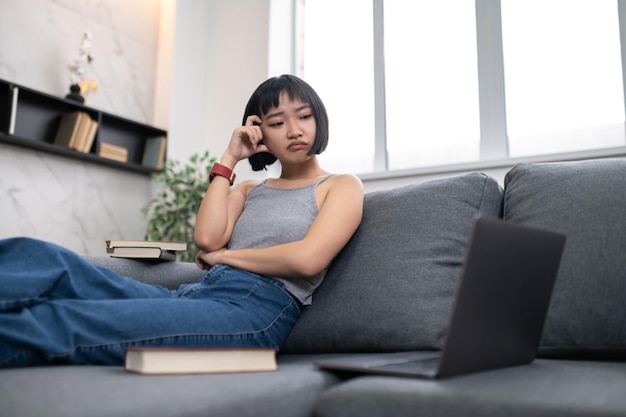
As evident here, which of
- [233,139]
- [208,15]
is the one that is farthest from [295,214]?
[208,15]

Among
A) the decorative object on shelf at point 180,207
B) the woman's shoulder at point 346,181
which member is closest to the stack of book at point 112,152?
the decorative object on shelf at point 180,207

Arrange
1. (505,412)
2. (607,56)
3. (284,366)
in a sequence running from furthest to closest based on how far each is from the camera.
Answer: (607,56), (284,366), (505,412)

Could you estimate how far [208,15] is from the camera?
14.3 ft

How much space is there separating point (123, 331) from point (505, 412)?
26.6 inches

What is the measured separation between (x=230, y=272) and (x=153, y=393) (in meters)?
0.66

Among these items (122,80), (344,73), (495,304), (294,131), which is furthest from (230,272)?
(122,80)

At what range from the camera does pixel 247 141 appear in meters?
1.70

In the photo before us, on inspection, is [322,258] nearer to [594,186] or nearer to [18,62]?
[594,186]

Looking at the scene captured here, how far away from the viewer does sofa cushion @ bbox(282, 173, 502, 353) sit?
124 centimetres

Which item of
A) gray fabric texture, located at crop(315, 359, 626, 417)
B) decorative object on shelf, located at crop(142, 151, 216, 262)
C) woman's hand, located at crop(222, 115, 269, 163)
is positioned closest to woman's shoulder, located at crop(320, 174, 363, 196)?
woman's hand, located at crop(222, 115, 269, 163)

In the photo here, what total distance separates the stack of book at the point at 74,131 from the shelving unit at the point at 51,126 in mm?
41

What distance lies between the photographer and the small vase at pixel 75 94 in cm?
344

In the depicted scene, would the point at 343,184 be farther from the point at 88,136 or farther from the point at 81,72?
the point at 81,72

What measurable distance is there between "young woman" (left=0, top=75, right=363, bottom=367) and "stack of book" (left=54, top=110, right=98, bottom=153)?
6.80 ft
